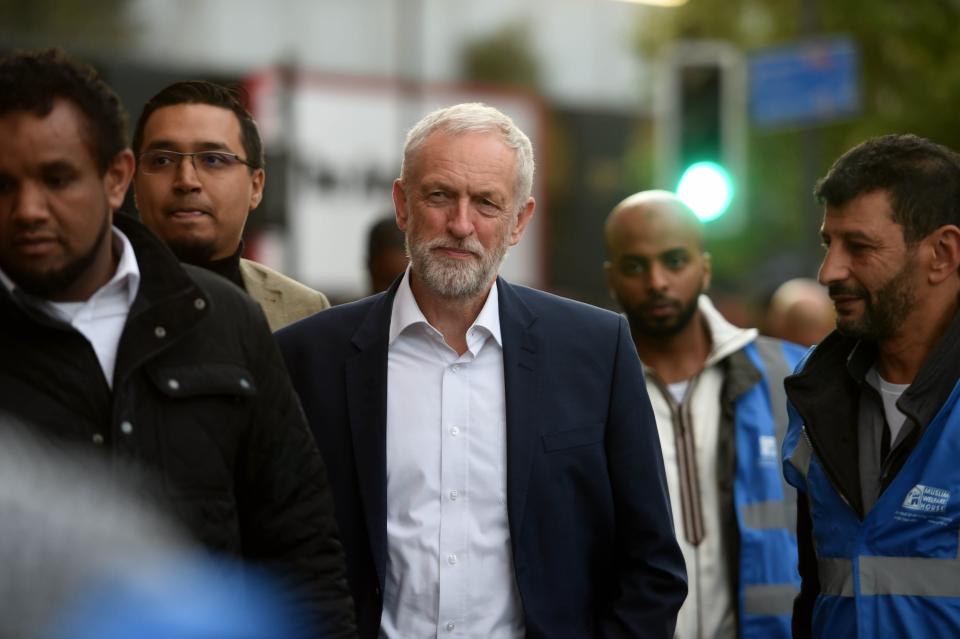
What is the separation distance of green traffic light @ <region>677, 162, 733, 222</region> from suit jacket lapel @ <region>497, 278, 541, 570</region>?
30.0ft

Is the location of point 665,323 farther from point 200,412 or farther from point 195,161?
point 200,412

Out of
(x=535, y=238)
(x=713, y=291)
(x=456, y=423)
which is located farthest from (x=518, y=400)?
(x=713, y=291)

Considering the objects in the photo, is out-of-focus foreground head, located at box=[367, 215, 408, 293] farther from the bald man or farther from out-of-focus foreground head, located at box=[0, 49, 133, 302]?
out-of-focus foreground head, located at box=[0, 49, 133, 302]

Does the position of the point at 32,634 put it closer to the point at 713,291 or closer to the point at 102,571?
the point at 102,571

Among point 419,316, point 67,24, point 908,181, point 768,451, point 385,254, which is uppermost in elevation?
point 67,24

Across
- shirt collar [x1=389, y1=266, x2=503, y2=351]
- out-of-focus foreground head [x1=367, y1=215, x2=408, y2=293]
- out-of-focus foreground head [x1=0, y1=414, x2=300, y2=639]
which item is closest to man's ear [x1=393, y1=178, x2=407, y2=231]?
shirt collar [x1=389, y1=266, x2=503, y2=351]

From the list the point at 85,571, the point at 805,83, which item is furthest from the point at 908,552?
the point at 805,83

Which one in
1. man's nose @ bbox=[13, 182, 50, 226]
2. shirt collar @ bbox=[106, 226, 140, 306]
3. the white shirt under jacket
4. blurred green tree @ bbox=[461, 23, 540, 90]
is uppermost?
blurred green tree @ bbox=[461, 23, 540, 90]

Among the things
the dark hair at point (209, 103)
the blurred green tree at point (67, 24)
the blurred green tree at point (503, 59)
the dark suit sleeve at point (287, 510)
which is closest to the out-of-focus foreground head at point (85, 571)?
the dark suit sleeve at point (287, 510)

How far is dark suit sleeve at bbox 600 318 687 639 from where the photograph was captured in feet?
13.6

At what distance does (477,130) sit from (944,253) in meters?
1.34

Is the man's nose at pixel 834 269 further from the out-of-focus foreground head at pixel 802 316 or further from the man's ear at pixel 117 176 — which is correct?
the out-of-focus foreground head at pixel 802 316

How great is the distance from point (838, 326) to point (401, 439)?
130 cm

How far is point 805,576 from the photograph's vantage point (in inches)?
184
